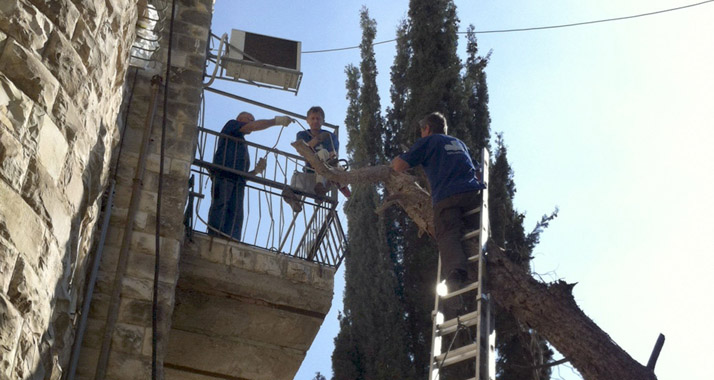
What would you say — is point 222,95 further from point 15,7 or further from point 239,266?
point 15,7

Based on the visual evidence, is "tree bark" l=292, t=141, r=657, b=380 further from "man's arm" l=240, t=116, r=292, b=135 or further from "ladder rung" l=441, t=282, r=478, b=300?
"man's arm" l=240, t=116, r=292, b=135

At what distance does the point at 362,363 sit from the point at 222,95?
8.65 m

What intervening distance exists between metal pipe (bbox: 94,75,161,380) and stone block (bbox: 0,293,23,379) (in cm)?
205

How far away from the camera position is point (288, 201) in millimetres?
8203

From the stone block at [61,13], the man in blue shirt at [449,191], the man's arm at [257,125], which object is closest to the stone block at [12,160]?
the stone block at [61,13]

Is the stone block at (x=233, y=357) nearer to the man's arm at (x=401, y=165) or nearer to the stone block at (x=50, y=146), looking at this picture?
the man's arm at (x=401, y=165)

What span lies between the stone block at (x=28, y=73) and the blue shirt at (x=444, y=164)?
323 cm

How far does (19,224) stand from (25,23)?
0.86 metres

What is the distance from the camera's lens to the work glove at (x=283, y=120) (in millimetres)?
8703

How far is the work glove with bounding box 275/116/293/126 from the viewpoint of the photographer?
28.6ft

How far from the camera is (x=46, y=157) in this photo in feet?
13.0

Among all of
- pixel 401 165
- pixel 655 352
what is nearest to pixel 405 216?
pixel 401 165

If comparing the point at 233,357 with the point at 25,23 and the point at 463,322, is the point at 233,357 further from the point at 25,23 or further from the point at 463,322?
the point at 25,23

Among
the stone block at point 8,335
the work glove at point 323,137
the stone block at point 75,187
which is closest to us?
the stone block at point 8,335
